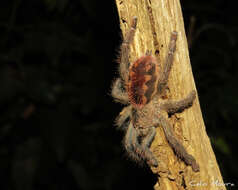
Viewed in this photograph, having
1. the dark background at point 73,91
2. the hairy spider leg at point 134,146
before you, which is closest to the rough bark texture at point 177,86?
the hairy spider leg at point 134,146

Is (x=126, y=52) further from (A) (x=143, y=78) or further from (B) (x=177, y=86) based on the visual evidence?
(B) (x=177, y=86)

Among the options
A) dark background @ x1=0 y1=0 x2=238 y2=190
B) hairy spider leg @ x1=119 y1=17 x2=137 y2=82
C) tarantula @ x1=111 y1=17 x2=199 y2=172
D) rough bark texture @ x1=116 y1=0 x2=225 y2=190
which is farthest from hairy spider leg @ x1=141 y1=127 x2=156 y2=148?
dark background @ x1=0 y1=0 x2=238 y2=190

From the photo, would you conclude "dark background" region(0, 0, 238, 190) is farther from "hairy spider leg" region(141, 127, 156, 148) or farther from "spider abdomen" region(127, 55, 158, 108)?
"spider abdomen" region(127, 55, 158, 108)

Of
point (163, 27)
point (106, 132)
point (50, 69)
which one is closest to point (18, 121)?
point (50, 69)

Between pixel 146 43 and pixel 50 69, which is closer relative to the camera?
pixel 146 43

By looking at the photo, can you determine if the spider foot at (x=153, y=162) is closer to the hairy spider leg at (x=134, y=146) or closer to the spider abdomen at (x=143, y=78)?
the hairy spider leg at (x=134, y=146)

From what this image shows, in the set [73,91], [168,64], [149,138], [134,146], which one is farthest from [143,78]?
Answer: [73,91]

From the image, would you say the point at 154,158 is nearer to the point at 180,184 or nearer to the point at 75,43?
the point at 180,184
